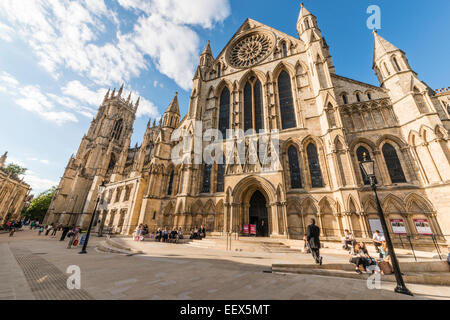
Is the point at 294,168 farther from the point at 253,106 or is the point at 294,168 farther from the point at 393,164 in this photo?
the point at 253,106

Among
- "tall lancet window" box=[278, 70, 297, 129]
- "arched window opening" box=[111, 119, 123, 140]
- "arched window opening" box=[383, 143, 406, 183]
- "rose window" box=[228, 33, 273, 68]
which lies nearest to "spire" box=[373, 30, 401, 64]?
"tall lancet window" box=[278, 70, 297, 129]

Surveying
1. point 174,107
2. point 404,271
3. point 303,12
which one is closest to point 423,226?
point 404,271

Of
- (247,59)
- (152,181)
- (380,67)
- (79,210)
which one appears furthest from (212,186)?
(79,210)

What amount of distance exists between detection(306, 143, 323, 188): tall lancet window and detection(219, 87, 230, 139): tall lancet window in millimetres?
8948

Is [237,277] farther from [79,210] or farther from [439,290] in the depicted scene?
[79,210]

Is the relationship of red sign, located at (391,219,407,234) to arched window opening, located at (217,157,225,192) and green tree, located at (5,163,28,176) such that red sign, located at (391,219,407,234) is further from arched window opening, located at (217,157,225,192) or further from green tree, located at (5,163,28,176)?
green tree, located at (5,163,28,176)

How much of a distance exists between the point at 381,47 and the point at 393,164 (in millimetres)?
10810

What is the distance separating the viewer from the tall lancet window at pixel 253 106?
18359 millimetres

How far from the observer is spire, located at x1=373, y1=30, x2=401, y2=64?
14688 mm

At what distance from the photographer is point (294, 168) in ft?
48.8

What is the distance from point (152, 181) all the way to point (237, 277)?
16.0m

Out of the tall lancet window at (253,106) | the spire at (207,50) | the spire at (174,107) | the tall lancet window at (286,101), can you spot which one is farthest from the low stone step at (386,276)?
the spire at (207,50)

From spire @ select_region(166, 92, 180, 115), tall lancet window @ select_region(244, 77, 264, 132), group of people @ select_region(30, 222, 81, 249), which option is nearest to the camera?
group of people @ select_region(30, 222, 81, 249)

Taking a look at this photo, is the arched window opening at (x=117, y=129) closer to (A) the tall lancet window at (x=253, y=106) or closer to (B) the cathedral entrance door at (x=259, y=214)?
(A) the tall lancet window at (x=253, y=106)
